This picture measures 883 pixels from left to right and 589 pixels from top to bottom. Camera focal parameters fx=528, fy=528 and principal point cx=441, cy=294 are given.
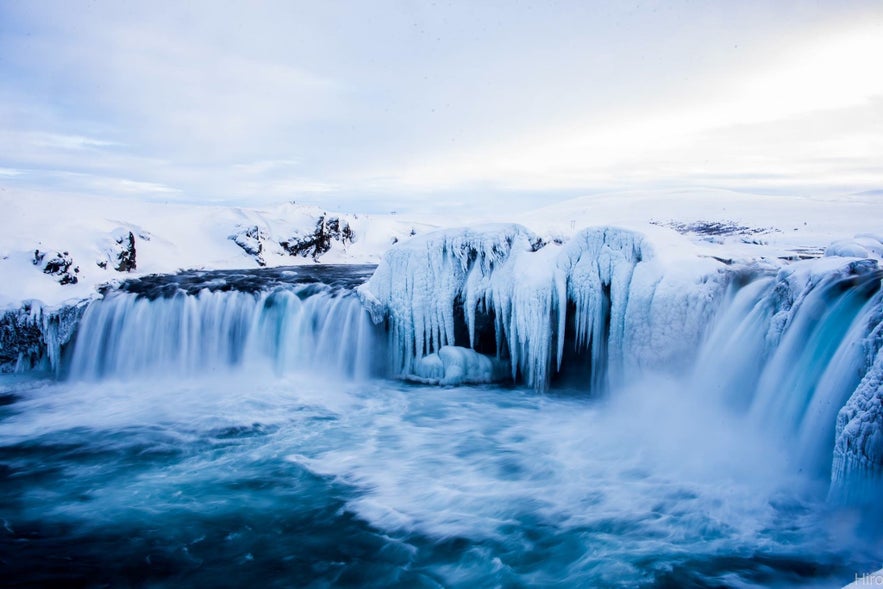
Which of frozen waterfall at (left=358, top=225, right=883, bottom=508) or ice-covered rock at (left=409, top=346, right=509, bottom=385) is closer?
frozen waterfall at (left=358, top=225, right=883, bottom=508)

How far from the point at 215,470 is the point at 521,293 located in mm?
5142

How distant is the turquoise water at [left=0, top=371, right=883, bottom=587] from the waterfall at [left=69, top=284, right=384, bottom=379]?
1.69 m

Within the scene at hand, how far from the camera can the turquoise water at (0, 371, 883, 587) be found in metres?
4.18

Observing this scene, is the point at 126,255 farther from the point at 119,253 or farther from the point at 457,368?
the point at 457,368

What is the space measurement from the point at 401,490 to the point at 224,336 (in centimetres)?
625

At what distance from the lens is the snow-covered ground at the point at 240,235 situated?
10141mm

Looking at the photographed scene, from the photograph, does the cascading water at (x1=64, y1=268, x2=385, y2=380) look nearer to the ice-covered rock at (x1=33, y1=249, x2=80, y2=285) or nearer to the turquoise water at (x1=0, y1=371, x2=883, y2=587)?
the turquoise water at (x1=0, y1=371, x2=883, y2=587)

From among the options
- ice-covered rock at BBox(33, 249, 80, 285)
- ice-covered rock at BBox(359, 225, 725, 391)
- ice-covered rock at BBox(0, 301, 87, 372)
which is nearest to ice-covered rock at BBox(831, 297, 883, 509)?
ice-covered rock at BBox(359, 225, 725, 391)

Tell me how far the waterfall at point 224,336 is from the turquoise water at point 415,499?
5.56ft

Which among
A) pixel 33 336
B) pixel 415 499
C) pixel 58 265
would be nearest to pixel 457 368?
pixel 415 499

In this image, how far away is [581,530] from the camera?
4.71 m

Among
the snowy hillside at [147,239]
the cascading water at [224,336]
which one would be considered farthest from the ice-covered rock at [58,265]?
the cascading water at [224,336]

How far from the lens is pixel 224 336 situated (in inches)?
408

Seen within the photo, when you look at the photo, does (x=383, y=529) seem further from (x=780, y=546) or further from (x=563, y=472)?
(x=780, y=546)
